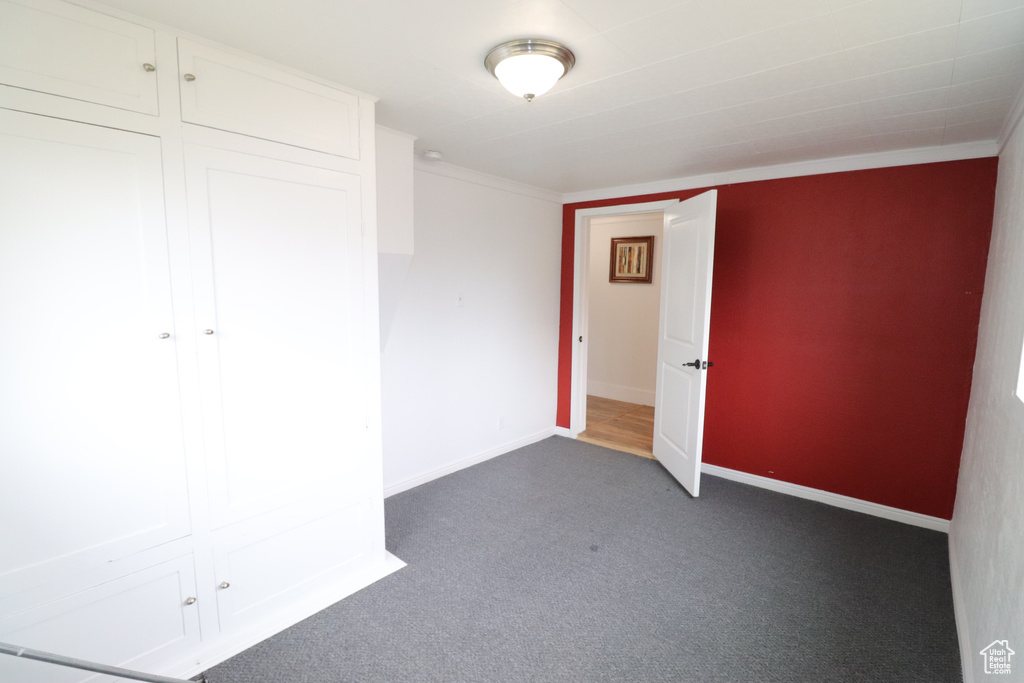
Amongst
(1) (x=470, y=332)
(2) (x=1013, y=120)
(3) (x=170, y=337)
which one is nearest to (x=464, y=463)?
(1) (x=470, y=332)

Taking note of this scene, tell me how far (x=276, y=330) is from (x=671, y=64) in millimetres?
1779

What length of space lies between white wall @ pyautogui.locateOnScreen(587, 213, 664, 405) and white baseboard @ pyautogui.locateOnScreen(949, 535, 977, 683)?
10.8 feet

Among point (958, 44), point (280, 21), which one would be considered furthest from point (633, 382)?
point (280, 21)

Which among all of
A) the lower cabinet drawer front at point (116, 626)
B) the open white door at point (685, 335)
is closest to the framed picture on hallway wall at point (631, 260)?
the open white door at point (685, 335)

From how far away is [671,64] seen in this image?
5.58 feet

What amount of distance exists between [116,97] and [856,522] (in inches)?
158

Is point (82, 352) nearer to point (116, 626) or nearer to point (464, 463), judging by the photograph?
point (116, 626)

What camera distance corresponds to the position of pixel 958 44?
1523mm

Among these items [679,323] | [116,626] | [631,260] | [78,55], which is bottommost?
[116,626]

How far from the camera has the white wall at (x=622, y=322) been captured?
216 inches

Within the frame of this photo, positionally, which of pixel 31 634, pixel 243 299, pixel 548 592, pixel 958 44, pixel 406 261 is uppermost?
pixel 958 44

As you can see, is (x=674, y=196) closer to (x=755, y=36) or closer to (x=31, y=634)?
(x=755, y=36)

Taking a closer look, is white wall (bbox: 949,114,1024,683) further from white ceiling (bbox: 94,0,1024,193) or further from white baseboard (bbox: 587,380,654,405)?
white baseboard (bbox: 587,380,654,405)

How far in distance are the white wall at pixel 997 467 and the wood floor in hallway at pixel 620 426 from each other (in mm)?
2037
